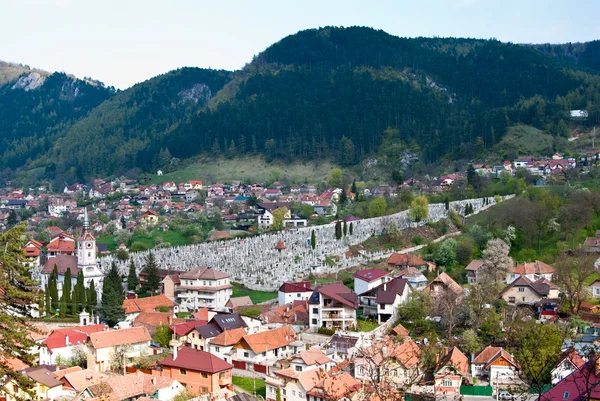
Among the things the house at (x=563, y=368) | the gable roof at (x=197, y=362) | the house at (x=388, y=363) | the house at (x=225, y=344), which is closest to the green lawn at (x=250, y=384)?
the gable roof at (x=197, y=362)

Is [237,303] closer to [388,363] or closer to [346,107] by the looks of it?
[388,363]

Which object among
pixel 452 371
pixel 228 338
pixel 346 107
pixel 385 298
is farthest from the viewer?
pixel 346 107

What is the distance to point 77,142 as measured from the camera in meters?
146

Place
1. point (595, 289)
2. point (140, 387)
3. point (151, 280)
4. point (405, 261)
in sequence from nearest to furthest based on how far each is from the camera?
point (140, 387)
point (595, 289)
point (151, 280)
point (405, 261)

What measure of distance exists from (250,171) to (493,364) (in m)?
82.3

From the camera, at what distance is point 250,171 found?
108938mm

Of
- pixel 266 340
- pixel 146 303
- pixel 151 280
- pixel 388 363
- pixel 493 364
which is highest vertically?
pixel 388 363

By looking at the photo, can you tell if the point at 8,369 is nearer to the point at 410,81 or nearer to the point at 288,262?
the point at 288,262

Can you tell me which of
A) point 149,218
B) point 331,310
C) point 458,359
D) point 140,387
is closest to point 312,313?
point 331,310

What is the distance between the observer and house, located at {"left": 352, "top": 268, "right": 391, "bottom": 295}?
40.0 m

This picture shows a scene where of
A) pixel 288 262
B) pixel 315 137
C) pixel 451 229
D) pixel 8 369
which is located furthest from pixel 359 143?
pixel 8 369

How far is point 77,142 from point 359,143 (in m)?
62.7

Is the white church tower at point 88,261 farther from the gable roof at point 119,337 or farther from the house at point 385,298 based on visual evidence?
the house at point 385,298

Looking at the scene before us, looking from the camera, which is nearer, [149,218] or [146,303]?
[146,303]
